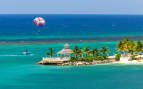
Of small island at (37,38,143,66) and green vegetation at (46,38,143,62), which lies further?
green vegetation at (46,38,143,62)

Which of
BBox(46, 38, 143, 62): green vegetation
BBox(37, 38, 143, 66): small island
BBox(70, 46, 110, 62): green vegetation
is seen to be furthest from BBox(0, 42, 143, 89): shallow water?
BBox(46, 38, 143, 62): green vegetation

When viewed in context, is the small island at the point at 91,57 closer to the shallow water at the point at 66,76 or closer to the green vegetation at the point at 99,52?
the green vegetation at the point at 99,52

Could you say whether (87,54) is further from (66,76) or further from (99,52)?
(66,76)

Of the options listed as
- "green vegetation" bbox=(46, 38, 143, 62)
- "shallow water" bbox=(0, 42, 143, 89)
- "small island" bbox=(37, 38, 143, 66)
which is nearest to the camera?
"shallow water" bbox=(0, 42, 143, 89)

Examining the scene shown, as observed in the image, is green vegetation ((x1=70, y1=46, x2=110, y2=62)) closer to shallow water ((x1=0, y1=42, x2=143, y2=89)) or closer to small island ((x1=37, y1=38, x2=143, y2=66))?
small island ((x1=37, y1=38, x2=143, y2=66))

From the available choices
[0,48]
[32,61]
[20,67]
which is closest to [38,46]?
[0,48]

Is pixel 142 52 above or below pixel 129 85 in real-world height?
above

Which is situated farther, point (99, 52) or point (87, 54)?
point (99, 52)

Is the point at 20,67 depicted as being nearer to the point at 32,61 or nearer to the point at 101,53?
the point at 32,61

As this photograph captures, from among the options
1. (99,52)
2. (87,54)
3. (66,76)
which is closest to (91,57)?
(87,54)

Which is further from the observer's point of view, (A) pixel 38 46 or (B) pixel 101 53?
(A) pixel 38 46

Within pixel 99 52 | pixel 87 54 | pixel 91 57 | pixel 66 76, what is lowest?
pixel 66 76
